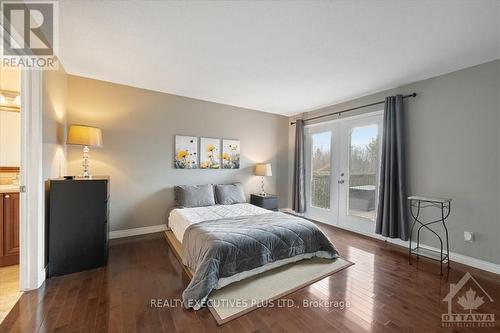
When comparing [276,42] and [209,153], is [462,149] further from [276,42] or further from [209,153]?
[209,153]

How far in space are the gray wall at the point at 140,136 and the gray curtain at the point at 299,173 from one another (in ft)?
4.89

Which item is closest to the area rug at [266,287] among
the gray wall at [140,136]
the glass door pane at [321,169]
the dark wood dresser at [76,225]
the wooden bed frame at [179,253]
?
the wooden bed frame at [179,253]

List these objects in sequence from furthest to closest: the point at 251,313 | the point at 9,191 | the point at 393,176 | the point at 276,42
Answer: the point at 393,176 → the point at 9,191 → the point at 276,42 → the point at 251,313

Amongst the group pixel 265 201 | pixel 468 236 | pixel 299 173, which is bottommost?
pixel 468 236

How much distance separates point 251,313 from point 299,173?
3552mm

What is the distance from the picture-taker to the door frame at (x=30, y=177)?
1978mm

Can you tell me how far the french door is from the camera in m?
3.73

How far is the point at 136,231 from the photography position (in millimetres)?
3584

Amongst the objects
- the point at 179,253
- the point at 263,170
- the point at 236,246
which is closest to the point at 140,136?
the point at 179,253

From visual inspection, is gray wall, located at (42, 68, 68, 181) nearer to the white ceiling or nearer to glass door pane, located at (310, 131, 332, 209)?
the white ceiling

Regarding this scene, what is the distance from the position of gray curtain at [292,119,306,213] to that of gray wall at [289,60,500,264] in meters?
2.08

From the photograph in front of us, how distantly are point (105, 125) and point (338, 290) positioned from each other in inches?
156

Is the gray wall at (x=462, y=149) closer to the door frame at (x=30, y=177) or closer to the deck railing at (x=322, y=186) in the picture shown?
the deck railing at (x=322, y=186)

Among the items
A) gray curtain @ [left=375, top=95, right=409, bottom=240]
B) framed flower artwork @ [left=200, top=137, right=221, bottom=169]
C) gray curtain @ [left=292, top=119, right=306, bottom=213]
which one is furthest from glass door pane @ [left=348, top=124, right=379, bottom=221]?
framed flower artwork @ [left=200, top=137, right=221, bottom=169]
